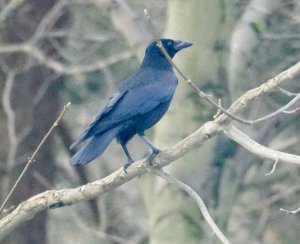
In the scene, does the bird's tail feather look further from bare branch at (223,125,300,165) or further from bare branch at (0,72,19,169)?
bare branch at (0,72,19,169)

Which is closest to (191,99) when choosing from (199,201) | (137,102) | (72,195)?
(137,102)

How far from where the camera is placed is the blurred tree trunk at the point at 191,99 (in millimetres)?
9523

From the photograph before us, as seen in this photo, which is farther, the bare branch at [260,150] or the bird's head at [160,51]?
the bird's head at [160,51]

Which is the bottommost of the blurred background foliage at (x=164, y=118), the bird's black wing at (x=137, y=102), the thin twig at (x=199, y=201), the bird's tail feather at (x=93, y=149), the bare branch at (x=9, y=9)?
the blurred background foliage at (x=164, y=118)

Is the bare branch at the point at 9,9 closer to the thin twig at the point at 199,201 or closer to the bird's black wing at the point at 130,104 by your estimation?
the bird's black wing at the point at 130,104

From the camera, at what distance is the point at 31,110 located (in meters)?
11.5

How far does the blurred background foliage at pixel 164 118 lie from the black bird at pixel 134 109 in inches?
66.3

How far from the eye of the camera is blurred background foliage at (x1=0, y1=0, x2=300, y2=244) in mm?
9578

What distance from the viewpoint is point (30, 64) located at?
1151 centimetres

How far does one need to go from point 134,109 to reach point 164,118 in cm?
257

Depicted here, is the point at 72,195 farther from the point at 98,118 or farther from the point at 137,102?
the point at 137,102

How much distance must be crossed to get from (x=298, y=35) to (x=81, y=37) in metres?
2.85

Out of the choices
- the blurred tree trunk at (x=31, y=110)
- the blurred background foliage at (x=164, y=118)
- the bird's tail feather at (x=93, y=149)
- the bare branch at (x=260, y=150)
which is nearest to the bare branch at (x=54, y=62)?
the blurred background foliage at (x=164, y=118)

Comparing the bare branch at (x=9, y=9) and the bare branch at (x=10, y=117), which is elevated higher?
the bare branch at (x=9, y=9)
